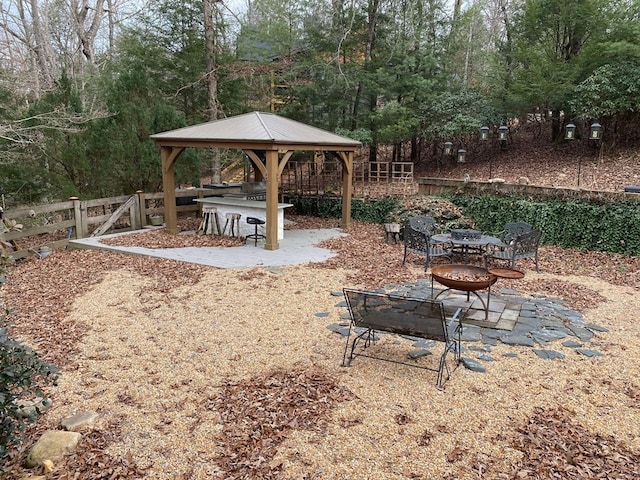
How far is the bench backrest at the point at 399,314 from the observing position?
12.6ft

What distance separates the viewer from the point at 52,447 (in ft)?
9.65

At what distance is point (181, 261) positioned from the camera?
822 centimetres

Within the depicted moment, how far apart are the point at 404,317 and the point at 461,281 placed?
99cm

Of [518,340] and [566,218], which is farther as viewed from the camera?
[566,218]

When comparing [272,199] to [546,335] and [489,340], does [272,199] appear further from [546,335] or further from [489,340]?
[546,335]

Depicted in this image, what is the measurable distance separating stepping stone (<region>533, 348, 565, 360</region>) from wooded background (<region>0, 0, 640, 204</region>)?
9.47 meters

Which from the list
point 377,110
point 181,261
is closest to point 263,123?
point 181,261

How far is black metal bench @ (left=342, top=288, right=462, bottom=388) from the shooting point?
3.85 m

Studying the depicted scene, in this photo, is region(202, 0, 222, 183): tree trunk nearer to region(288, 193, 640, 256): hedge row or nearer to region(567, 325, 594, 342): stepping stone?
region(288, 193, 640, 256): hedge row

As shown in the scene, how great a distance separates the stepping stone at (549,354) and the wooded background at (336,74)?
9.47m

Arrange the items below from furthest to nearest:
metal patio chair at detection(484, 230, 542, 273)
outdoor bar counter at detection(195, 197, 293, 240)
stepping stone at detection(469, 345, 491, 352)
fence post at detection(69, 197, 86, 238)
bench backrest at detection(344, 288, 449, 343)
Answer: outdoor bar counter at detection(195, 197, 293, 240)
fence post at detection(69, 197, 86, 238)
metal patio chair at detection(484, 230, 542, 273)
stepping stone at detection(469, 345, 491, 352)
bench backrest at detection(344, 288, 449, 343)

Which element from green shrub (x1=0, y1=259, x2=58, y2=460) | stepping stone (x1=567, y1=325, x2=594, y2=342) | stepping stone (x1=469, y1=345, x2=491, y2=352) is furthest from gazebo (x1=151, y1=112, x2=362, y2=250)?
green shrub (x1=0, y1=259, x2=58, y2=460)

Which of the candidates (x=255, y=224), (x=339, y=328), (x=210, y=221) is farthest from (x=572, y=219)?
(x=210, y=221)

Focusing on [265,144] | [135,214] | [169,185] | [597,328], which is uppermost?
[265,144]
